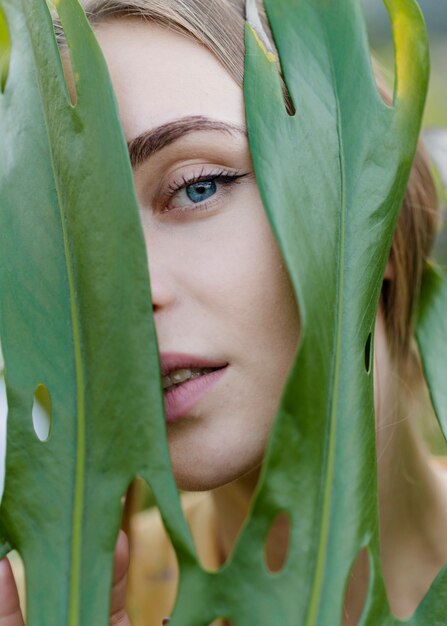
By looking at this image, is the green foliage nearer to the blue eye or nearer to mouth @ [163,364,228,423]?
the blue eye

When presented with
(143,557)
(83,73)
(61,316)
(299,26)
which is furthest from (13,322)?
(143,557)

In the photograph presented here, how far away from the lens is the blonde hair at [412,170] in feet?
3.15

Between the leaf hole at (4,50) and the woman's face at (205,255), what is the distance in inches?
5.5

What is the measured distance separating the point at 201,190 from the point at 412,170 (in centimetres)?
51

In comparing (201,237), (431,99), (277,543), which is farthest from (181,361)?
(431,99)

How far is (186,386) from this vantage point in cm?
92

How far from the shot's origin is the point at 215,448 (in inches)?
36.7

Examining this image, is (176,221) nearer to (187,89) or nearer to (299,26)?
(187,89)

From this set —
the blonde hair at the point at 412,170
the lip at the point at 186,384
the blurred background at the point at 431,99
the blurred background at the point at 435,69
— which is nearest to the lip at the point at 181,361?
the lip at the point at 186,384

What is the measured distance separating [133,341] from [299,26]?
394mm

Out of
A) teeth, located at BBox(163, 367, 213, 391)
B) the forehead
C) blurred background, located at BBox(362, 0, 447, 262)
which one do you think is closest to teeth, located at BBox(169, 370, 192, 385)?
teeth, located at BBox(163, 367, 213, 391)

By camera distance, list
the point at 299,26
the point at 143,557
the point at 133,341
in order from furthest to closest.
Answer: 1. the point at 143,557
2. the point at 299,26
3. the point at 133,341

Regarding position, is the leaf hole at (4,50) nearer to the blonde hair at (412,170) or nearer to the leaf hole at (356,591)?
the blonde hair at (412,170)

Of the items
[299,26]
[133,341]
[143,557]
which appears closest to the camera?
[133,341]
